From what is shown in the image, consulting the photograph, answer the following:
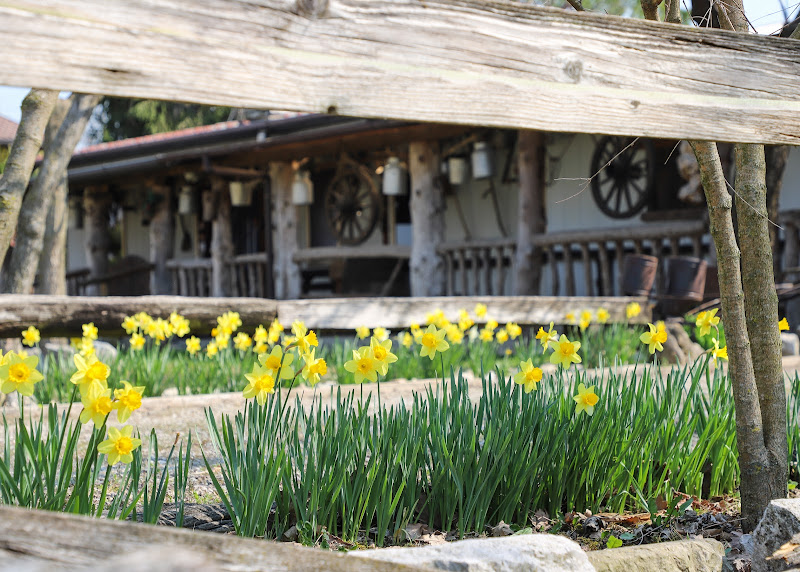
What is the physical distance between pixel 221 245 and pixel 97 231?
10.2 ft

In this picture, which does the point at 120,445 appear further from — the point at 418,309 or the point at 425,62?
the point at 418,309

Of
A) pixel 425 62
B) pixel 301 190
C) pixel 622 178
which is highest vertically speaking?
pixel 301 190

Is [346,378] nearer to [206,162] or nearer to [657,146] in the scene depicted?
[657,146]

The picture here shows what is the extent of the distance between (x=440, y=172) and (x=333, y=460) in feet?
27.2

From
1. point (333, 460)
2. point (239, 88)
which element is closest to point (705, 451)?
point (333, 460)

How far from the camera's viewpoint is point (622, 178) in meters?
9.95

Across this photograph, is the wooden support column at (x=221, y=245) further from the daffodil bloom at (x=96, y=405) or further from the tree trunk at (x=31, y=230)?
the daffodil bloom at (x=96, y=405)

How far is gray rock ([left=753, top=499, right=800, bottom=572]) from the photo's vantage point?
67.7 inches

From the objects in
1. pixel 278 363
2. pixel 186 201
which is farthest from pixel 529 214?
pixel 278 363

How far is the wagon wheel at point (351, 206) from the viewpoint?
12.1 meters

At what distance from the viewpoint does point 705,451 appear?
8.17 ft

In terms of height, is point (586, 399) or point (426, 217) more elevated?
point (426, 217)

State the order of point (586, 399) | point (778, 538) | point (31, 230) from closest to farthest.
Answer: point (778, 538) → point (586, 399) → point (31, 230)

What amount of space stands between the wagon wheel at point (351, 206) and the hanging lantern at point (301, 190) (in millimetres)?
950
